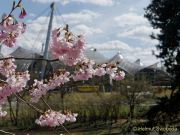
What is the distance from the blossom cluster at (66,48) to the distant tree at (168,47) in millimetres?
13694

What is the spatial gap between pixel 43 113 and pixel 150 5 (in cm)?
1601

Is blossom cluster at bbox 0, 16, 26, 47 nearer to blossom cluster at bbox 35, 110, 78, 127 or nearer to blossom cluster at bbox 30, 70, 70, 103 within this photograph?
blossom cluster at bbox 35, 110, 78, 127

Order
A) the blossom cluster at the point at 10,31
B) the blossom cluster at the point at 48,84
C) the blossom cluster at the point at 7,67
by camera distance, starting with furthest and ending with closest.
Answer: the blossom cluster at the point at 48,84 → the blossom cluster at the point at 7,67 → the blossom cluster at the point at 10,31

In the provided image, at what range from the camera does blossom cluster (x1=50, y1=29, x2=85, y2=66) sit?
4336mm

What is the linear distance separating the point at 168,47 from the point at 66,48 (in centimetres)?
1553

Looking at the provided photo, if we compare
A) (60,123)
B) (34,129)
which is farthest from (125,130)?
(60,123)

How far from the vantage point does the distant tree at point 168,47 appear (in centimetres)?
1856

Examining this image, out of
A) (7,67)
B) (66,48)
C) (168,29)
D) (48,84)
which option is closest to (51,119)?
(7,67)

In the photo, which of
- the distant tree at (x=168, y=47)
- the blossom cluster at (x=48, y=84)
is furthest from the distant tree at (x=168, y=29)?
the blossom cluster at (x=48, y=84)

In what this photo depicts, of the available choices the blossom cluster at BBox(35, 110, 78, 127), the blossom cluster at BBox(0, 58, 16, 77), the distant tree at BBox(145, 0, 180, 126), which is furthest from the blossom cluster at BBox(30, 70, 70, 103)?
the distant tree at BBox(145, 0, 180, 126)

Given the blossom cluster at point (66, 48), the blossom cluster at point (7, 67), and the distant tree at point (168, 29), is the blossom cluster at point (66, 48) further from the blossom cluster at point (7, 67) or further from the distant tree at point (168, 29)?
the distant tree at point (168, 29)

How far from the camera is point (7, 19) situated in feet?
13.8

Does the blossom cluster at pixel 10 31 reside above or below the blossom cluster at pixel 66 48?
above

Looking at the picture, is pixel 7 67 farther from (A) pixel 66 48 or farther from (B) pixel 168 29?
(B) pixel 168 29
